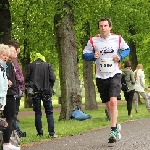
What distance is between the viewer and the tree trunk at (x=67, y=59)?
675 inches

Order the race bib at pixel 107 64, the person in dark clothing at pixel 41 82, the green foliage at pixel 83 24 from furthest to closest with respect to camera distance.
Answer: the green foliage at pixel 83 24 < the person in dark clothing at pixel 41 82 < the race bib at pixel 107 64

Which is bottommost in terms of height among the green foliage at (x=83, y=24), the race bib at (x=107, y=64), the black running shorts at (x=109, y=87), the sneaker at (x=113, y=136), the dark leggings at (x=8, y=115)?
the sneaker at (x=113, y=136)

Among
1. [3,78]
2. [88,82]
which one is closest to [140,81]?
[88,82]

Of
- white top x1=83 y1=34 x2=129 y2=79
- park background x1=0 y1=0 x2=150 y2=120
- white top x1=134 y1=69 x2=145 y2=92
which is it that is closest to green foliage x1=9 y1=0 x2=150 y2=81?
park background x1=0 y1=0 x2=150 y2=120

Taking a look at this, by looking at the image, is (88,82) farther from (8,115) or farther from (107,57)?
(8,115)

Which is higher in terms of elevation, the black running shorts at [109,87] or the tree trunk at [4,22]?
the tree trunk at [4,22]

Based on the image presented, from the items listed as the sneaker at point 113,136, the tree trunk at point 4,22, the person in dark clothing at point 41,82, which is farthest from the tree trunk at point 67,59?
the sneaker at point 113,136

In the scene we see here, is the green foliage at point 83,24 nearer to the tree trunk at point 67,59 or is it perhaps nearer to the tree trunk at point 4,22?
the tree trunk at point 67,59

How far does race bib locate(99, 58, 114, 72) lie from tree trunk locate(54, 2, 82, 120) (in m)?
8.17

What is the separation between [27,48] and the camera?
35.0 metres

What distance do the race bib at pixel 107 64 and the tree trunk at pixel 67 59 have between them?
817 cm

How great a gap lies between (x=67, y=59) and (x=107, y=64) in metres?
8.66

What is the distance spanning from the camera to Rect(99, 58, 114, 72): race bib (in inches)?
349

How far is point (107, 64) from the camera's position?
8891 millimetres
